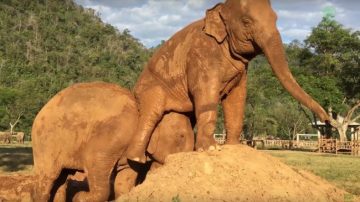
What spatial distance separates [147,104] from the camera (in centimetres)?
704

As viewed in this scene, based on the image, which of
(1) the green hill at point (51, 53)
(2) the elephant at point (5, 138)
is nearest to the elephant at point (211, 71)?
(2) the elephant at point (5, 138)

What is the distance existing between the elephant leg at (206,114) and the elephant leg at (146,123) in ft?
2.46

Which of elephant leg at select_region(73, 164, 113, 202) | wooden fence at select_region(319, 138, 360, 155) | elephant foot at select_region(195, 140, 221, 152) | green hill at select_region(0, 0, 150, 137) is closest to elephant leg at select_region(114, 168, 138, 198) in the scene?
elephant leg at select_region(73, 164, 113, 202)

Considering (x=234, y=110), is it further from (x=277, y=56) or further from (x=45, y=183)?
(x=45, y=183)

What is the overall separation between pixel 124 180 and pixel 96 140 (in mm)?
730

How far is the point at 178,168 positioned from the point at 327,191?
1.79m

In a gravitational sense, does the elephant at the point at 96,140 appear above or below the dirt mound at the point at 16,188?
above

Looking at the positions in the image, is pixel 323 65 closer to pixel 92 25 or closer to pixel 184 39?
pixel 184 39

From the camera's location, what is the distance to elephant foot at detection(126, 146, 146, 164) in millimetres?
6926

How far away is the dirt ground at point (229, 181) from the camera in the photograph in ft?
17.4

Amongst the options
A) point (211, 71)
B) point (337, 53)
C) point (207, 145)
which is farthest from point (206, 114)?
point (337, 53)

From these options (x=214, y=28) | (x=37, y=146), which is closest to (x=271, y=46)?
(x=214, y=28)

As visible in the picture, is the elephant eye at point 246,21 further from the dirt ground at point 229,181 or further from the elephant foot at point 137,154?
the elephant foot at point 137,154

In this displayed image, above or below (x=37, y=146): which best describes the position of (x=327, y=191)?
below
